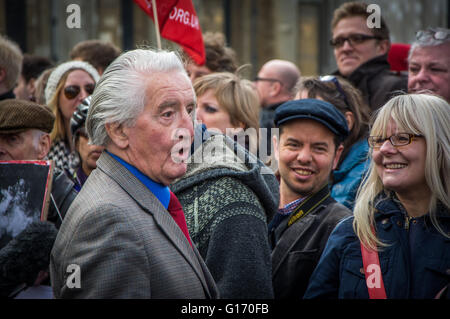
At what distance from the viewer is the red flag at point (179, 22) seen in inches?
187

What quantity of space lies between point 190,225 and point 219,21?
12570mm

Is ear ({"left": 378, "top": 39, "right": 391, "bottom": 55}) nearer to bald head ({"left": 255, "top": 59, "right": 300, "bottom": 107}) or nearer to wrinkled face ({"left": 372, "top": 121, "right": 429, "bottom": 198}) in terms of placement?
bald head ({"left": 255, "top": 59, "right": 300, "bottom": 107})

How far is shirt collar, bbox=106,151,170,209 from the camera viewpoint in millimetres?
2369

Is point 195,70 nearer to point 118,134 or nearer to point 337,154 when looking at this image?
point 337,154

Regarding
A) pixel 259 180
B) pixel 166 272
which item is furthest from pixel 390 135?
pixel 166 272

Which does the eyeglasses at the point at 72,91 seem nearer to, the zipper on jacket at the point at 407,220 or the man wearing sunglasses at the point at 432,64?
the man wearing sunglasses at the point at 432,64

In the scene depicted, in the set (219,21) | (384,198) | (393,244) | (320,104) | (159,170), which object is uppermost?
(219,21)

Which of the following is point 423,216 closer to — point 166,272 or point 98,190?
point 166,272

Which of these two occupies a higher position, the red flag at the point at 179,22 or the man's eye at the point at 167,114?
the red flag at the point at 179,22

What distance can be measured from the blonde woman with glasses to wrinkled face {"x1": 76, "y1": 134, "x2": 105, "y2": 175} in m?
1.72

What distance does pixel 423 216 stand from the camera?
289cm

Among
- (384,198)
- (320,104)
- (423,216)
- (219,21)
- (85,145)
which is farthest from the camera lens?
(219,21)

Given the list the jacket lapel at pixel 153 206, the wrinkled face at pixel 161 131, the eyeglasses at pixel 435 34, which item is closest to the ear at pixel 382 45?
the eyeglasses at pixel 435 34

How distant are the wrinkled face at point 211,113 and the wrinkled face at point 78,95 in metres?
1.03
